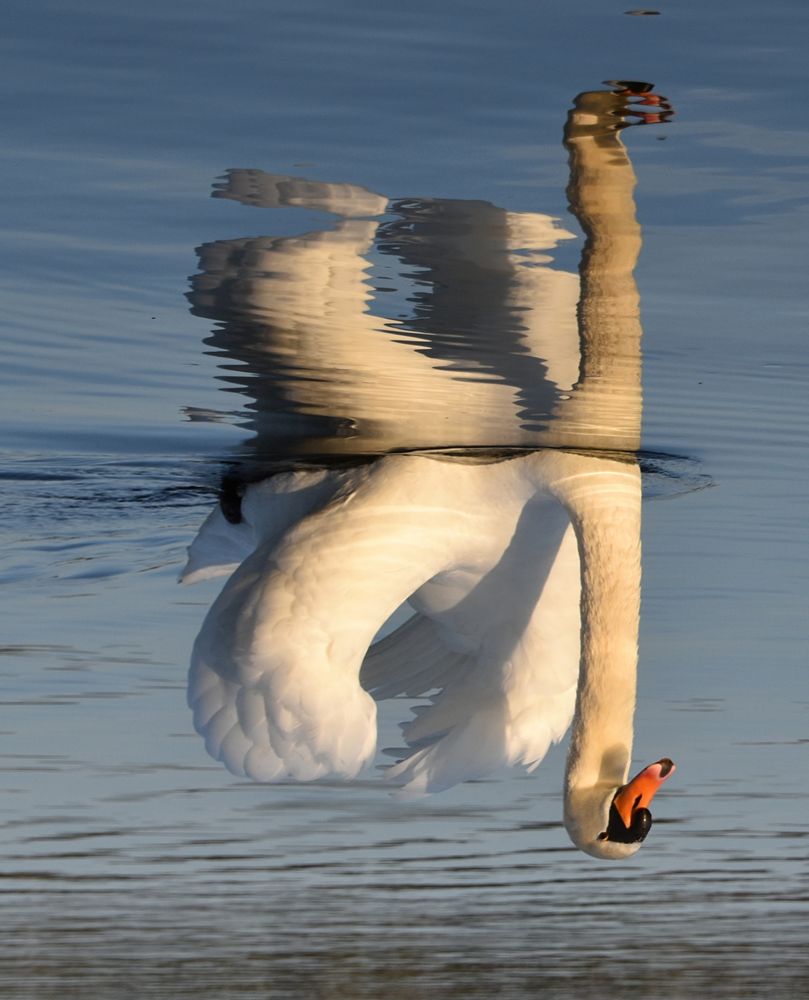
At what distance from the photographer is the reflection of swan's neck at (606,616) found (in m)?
5.27

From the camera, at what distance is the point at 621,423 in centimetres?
610

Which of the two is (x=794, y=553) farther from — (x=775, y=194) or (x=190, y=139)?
(x=190, y=139)

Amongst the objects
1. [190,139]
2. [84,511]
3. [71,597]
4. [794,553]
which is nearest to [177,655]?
[71,597]

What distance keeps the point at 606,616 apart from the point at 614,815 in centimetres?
164

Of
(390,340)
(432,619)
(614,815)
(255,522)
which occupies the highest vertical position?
(390,340)

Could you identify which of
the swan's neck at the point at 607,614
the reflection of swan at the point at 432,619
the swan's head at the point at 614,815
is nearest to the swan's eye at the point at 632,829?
the swan's head at the point at 614,815

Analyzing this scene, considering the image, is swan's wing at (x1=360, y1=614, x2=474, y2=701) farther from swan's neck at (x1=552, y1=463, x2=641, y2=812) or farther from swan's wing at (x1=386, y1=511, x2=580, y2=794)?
swan's neck at (x1=552, y1=463, x2=641, y2=812)

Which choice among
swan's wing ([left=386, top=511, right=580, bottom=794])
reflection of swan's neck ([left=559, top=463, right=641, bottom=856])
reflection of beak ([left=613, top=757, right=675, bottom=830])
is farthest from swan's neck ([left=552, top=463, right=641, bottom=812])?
reflection of beak ([left=613, top=757, right=675, bottom=830])

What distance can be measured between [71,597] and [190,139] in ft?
7.02

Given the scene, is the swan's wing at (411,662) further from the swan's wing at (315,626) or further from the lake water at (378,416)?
the swan's wing at (315,626)

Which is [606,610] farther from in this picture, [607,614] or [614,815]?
[614,815]

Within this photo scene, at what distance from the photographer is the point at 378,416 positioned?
5.99 meters

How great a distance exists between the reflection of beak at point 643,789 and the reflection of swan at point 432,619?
100mm

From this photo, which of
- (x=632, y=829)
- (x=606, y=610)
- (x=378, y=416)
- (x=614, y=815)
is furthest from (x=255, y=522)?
(x=614, y=815)
